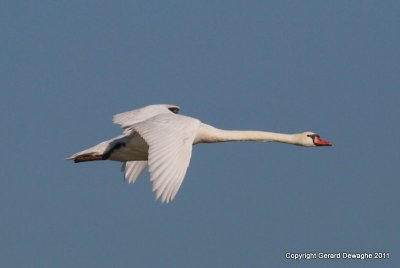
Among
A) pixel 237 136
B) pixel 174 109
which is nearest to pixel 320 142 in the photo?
pixel 237 136

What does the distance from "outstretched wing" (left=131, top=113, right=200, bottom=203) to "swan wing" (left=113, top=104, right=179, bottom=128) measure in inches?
50.4

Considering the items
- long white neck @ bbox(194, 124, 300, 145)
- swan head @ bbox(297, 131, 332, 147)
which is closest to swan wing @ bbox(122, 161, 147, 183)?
long white neck @ bbox(194, 124, 300, 145)

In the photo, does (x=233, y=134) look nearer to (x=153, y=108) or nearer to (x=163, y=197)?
(x=153, y=108)

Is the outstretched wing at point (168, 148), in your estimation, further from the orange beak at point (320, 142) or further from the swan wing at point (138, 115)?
the orange beak at point (320, 142)

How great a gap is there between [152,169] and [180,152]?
0.81 m

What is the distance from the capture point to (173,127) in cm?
1853

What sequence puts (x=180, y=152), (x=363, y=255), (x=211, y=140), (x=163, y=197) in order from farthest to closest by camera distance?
(x=211, y=140) → (x=363, y=255) → (x=180, y=152) → (x=163, y=197)

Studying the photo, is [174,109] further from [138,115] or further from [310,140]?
[310,140]

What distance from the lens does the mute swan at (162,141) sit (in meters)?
16.9

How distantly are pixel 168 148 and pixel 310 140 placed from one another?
5.55m

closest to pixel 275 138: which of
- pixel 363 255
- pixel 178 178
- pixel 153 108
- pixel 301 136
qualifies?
pixel 301 136

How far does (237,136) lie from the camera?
21281mm

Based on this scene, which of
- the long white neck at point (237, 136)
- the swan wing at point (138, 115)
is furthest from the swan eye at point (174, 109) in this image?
the long white neck at point (237, 136)

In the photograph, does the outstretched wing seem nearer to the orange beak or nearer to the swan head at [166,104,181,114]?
the swan head at [166,104,181,114]
